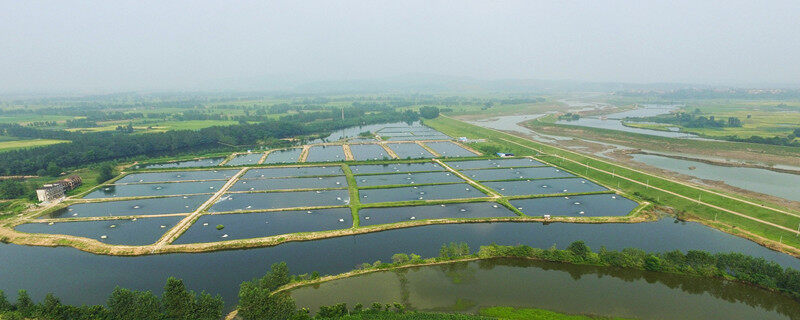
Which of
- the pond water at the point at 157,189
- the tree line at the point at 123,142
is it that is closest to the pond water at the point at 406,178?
the pond water at the point at 157,189

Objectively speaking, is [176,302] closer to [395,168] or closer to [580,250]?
[580,250]

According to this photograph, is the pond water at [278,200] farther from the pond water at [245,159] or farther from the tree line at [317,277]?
the pond water at [245,159]

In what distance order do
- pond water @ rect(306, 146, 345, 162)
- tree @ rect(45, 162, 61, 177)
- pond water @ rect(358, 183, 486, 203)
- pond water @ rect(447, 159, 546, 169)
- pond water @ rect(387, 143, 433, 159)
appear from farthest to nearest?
pond water @ rect(387, 143, 433, 159)
pond water @ rect(306, 146, 345, 162)
pond water @ rect(447, 159, 546, 169)
tree @ rect(45, 162, 61, 177)
pond water @ rect(358, 183, 486, 203)

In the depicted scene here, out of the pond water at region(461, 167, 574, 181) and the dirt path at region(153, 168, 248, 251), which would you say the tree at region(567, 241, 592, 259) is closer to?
the pond water at region(461, 167, 574, 181)

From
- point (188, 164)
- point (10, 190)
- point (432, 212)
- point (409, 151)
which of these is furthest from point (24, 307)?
point (409, 151)

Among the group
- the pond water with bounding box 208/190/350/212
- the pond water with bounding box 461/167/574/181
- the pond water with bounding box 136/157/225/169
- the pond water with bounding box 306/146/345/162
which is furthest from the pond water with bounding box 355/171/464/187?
the pond water with bounding box 136/157/225/169

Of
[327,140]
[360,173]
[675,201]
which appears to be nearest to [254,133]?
[327,140]
